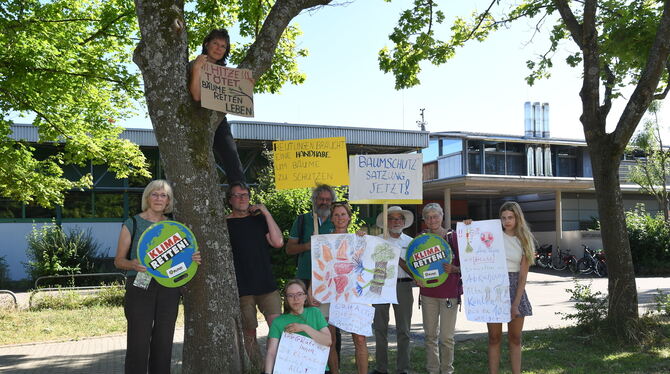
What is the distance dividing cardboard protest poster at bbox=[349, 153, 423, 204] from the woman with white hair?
→ 14.3 inches

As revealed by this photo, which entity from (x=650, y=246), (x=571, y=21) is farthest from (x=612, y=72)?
(x=650, y=246)

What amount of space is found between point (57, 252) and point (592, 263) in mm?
19333

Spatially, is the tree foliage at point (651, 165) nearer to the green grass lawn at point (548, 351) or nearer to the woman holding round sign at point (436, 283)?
the green grass lawn at point (548, 351)

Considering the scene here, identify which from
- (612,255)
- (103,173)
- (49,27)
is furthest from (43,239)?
(612,255)

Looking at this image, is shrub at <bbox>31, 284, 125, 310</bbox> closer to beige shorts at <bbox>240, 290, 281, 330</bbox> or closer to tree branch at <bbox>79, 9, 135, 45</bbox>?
tree branch at <bbox>79, 9, 135, 45</bbox>

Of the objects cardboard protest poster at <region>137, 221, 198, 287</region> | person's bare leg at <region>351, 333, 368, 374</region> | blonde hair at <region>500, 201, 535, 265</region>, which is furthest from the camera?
blonde hair at <region>500, 201, 535, 265</region>

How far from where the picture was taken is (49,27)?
10719mm

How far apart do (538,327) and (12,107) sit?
10.2 metres

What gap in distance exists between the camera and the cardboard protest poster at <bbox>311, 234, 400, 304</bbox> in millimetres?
5852

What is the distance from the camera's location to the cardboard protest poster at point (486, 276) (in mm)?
5875

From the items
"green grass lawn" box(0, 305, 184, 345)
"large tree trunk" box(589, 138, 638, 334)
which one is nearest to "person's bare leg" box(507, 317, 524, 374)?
"large tree trunk" box(589, 138, 638, 334)

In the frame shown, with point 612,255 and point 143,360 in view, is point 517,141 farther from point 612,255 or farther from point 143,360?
point 143,360

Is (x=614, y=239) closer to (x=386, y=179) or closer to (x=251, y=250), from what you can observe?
(x=386, y=179)

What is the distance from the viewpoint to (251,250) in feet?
19.0
